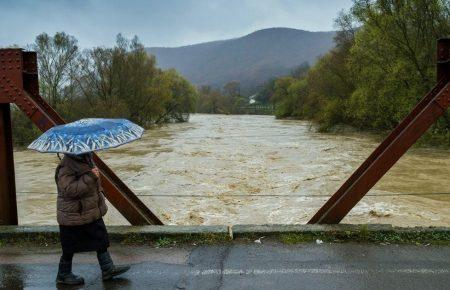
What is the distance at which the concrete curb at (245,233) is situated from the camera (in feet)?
19.8

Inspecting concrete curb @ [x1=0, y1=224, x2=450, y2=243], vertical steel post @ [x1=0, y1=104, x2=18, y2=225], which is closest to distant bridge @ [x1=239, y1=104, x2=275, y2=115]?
concrete curb @ [x1=0, y1=224, x2=450, y2=243]

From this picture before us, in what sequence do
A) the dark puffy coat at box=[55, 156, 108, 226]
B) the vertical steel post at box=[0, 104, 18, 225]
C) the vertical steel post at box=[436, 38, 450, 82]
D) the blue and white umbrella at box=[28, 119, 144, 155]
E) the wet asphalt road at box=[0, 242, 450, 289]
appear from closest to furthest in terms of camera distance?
the blue and white umbrella at box=[28, 119, 144, 155], the dark puffy coat at box=[55, 156, 108, 226], the wet asphalt road at box=[0, 242, 450, 289], the vertical steel post at box=[436, 38, 450, 82], the vertical steel post at box=[0, 104, 18, 225]

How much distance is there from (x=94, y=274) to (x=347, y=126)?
43.2 m

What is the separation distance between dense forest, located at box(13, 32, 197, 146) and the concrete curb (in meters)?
31.1

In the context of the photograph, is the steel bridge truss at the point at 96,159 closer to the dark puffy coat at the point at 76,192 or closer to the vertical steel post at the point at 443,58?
the vertical steel post at the point at 443,58

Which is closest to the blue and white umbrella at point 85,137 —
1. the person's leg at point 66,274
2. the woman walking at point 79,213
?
the woman walking at point 79,213

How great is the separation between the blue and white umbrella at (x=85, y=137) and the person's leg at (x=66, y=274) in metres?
1.22

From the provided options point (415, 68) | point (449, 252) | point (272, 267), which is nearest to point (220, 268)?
point (272, 267)

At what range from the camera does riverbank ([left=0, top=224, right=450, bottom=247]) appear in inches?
237

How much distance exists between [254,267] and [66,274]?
1987 mm

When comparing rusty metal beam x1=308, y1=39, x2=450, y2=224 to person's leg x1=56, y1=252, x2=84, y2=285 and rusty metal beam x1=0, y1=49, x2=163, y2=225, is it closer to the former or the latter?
rusty metal beam x1=0, y1=49, x2=163, y2=225

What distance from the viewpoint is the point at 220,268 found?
5211 mm

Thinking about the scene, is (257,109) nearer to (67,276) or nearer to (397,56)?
(397,56)

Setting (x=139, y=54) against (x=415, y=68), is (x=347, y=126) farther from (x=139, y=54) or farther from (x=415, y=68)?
(x=139, y=54)
